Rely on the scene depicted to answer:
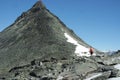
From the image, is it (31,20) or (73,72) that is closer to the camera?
(73,72)

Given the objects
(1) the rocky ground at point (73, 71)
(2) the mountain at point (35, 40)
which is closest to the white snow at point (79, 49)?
(2) the mountain at point (35, 40)

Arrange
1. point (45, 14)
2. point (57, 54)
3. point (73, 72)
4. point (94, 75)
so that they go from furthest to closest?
point (45, 14) → point (57, 54) → point (73, 72) → point (94, 75)

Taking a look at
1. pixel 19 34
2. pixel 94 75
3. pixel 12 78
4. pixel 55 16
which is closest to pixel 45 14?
pixel 55 16

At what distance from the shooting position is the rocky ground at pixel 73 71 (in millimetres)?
48594

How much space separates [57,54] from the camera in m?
92.4

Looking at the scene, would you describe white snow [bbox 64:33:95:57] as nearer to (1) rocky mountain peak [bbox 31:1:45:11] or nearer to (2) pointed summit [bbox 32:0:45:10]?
(1) rocky mountain peak [bbox 31:1:45:11]

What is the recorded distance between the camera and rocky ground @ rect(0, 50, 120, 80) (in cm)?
4859

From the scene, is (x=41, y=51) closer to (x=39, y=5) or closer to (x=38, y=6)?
(x=38, y=6)

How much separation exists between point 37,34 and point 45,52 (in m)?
15.1

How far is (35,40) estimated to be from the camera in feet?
350

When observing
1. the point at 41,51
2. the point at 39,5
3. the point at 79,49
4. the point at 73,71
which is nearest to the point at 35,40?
the point at 41,51

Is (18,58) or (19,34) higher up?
(19,34)

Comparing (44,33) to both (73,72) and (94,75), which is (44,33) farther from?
(94,75)

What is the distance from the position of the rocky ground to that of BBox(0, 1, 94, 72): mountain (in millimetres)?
14088
